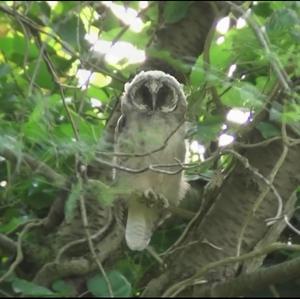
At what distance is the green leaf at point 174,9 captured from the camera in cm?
209

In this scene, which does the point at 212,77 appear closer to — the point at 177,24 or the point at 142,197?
the point at 177,24

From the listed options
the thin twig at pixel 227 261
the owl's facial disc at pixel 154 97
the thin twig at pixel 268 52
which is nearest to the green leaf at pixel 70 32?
the thin twig at pixel 268 52

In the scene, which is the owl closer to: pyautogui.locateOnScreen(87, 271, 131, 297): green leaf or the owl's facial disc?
the owl's facial disc

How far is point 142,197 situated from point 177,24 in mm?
648

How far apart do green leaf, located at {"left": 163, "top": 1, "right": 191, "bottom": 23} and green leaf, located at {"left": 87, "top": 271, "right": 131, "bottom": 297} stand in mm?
616

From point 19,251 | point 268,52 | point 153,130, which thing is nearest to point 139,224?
point 153,130

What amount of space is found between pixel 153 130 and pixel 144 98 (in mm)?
340

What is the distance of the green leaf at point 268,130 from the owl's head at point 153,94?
0.74 metres

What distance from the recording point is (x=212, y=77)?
2.05 metres

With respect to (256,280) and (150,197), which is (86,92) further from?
(150,197)

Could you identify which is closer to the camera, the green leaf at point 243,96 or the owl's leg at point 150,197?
the green leaf at point 243,96

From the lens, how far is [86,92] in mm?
2412

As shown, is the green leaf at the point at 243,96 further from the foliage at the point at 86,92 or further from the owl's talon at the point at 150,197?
the owl's talon at the point at 150,197

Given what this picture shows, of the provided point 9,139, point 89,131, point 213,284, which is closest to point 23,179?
point 89,131
